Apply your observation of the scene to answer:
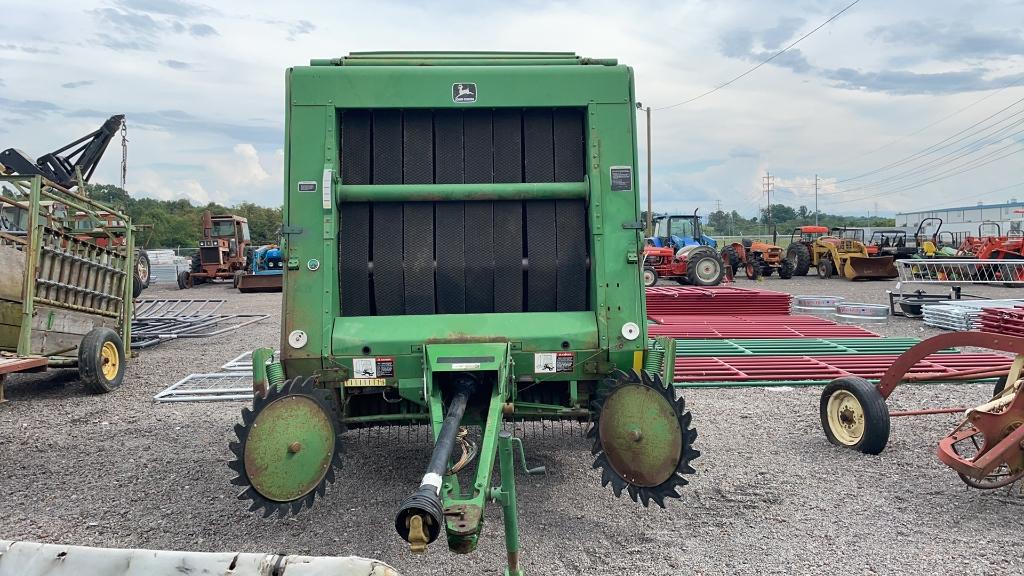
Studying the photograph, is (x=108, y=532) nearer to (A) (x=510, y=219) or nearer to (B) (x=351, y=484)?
(B) (x=351, y=484)

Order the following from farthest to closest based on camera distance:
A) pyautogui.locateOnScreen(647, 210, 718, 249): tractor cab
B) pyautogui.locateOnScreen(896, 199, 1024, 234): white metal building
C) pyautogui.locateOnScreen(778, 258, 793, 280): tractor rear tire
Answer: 1. pyautogui.locateOnScreen(896, 199, 1024, 234): white metal building
2. pyautogui.locateOnScreen(778, 258, 793, 280): tractor rear tire
3. pyautogui.locateOnScreen(647, 210, 718, 249): tractor cab

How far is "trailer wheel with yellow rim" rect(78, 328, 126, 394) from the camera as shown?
7.76 meters

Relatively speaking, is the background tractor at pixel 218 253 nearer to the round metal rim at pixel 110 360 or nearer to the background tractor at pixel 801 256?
the round metal rim at pixel 110 360

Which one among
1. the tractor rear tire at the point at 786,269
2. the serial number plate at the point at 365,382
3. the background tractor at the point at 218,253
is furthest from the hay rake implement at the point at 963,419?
the background tractor at the point at 218,253

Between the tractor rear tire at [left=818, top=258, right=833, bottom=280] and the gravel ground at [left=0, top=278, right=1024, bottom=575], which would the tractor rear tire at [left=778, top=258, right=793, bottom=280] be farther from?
the gravel ground at [left=0, top=278, right=1024, bottom=575]

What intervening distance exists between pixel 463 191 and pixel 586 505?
2.01m

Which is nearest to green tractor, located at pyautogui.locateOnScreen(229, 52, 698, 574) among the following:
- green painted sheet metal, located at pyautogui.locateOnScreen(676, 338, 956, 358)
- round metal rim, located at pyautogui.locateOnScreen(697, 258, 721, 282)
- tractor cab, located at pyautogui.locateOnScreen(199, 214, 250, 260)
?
green painted sheet metal, located at pyautogui.locateOnScreen(676, 338, 956, 358)

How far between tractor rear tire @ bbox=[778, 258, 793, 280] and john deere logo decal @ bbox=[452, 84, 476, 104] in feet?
75.9

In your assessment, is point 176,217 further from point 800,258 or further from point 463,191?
point 463,191

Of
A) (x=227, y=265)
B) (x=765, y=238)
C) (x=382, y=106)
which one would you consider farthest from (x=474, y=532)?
(x=765, y=238)

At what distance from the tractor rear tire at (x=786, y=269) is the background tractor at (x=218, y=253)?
62.1 ft

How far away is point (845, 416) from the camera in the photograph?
539 centimetres

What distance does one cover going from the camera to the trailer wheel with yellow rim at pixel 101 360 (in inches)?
306

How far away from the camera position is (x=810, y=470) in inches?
191
